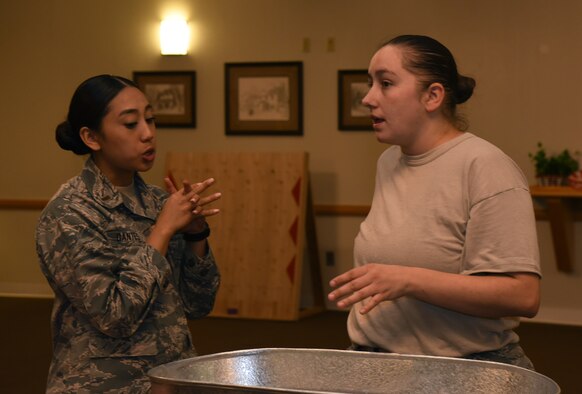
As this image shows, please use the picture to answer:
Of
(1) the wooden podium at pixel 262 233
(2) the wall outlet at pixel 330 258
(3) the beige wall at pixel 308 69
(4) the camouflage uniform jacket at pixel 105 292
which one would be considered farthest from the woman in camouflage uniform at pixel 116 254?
(2) the wall outlet at pixel 330 258

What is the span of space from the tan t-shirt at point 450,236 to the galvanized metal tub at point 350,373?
0.33 meters

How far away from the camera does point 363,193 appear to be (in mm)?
8102

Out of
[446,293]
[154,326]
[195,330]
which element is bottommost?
[195,330]

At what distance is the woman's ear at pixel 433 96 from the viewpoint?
222cm

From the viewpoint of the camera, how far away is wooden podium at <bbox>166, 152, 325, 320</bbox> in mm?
7734

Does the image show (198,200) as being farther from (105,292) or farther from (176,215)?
(105,292)

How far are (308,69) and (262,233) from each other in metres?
1.44

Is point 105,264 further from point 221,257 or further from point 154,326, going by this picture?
point 221,257

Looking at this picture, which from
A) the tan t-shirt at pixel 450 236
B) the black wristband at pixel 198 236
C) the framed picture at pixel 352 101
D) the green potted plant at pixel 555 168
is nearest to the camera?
the tan t-shirt at pixel 450 236

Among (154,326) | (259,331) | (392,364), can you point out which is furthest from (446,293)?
(259,331)

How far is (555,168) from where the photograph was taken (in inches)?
289

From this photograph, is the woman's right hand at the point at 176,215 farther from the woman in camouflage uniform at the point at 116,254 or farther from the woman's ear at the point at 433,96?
the woman's ear at the point at 433,96

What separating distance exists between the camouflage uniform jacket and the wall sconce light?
5.98m

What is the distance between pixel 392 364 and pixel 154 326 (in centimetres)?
89
